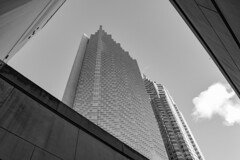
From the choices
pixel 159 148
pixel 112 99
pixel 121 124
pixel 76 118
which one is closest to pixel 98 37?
pixel 112 99

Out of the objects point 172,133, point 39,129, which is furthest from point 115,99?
point 39,129

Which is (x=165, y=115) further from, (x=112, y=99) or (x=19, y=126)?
(x=19, y=126)

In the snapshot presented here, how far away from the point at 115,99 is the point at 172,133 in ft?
159

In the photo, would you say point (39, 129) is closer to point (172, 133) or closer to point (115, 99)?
point (115, 99)

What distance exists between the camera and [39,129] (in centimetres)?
348

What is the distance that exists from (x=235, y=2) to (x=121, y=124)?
52.2 metres

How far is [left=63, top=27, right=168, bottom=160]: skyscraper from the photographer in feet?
168

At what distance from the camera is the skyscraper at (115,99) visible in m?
51.1

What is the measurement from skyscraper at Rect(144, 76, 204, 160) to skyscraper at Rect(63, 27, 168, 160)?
994 inches

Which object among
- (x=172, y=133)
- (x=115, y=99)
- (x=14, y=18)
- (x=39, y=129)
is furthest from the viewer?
(x=172, y=133)

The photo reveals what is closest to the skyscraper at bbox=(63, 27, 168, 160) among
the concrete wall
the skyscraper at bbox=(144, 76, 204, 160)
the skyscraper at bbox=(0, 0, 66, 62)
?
the skyscraper at bbox=(144, 76, 204, 160)

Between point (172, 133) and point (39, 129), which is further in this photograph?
point (172, 133)

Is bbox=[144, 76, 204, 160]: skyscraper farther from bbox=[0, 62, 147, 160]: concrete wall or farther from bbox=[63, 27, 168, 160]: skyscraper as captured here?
bbox=[0, 62, 147, 160]: concrete wall

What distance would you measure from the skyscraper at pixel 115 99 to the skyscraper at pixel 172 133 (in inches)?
994
